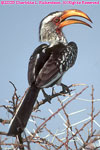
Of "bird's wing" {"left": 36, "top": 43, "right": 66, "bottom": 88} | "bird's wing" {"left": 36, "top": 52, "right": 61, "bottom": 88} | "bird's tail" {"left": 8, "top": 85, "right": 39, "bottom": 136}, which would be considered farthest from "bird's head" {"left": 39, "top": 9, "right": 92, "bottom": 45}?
"bird's tail" {"left": 8, "top": 85, "right": 39, "bottom": 136}

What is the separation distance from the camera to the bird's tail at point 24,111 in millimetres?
2988

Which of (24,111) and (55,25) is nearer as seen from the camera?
(24,111)

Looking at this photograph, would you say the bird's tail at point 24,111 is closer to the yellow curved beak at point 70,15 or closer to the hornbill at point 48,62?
the hornbill at point 48,62

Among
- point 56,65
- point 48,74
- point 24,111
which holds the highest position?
point 56,65

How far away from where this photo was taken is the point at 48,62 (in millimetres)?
4297

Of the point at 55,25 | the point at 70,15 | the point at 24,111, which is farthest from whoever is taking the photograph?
the point at 55,25

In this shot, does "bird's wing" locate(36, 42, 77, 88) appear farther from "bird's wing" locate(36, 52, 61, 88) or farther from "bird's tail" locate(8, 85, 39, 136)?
"bird's tail" locate(8, 85, 39, 136)

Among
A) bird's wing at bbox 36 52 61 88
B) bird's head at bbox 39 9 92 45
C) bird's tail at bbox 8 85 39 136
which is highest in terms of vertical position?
bird's head at bbox 39 9 92 45

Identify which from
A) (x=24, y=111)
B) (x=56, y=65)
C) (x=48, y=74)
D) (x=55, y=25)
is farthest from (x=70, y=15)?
→ (x=24, y=111)

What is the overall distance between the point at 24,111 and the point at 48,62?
3.99 ft

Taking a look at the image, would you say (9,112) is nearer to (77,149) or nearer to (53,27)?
(77,149)

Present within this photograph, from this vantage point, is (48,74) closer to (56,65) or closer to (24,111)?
(56,65)

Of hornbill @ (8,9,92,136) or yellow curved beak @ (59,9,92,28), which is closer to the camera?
hornbill @ (8,9,92,136)

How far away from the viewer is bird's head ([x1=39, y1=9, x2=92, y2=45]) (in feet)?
18.9
